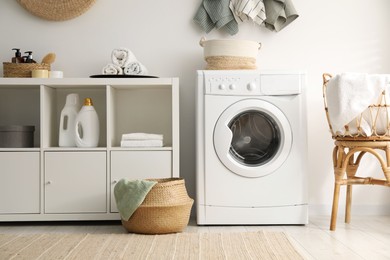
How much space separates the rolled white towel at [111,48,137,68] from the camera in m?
3.59

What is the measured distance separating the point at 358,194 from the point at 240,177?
0.95 m

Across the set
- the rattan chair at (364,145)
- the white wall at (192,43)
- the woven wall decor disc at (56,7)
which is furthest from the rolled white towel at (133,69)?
the rattan chair at (364,145)

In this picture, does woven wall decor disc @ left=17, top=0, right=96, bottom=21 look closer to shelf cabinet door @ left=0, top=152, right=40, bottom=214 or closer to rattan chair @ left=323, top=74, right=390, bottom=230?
shelf cabinet door @ left=0, top=152, right=40, bottom=214

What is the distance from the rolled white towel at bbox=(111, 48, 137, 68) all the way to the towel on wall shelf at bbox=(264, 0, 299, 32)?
912 millimetres

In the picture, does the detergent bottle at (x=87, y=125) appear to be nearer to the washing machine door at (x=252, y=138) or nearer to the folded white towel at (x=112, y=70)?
the folded white towel at (x=112, y=70)

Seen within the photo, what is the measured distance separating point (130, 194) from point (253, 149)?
29.8 inches

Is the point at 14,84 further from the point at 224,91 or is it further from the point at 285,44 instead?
the point at 285,44

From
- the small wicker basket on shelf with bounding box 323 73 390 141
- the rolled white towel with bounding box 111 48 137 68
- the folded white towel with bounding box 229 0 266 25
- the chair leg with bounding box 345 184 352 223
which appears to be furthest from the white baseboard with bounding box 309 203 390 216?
the rolled white towel with bounding box 111 48 137 68

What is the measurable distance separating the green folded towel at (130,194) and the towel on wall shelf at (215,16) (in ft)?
3.95

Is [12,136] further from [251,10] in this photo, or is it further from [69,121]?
[251,10]

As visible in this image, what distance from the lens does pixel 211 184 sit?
3.46 meters

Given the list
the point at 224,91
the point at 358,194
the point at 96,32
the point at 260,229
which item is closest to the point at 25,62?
the point at 96,32

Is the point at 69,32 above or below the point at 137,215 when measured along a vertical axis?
above

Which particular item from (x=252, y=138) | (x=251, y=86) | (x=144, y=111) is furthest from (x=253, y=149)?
(x=144, y=111)
